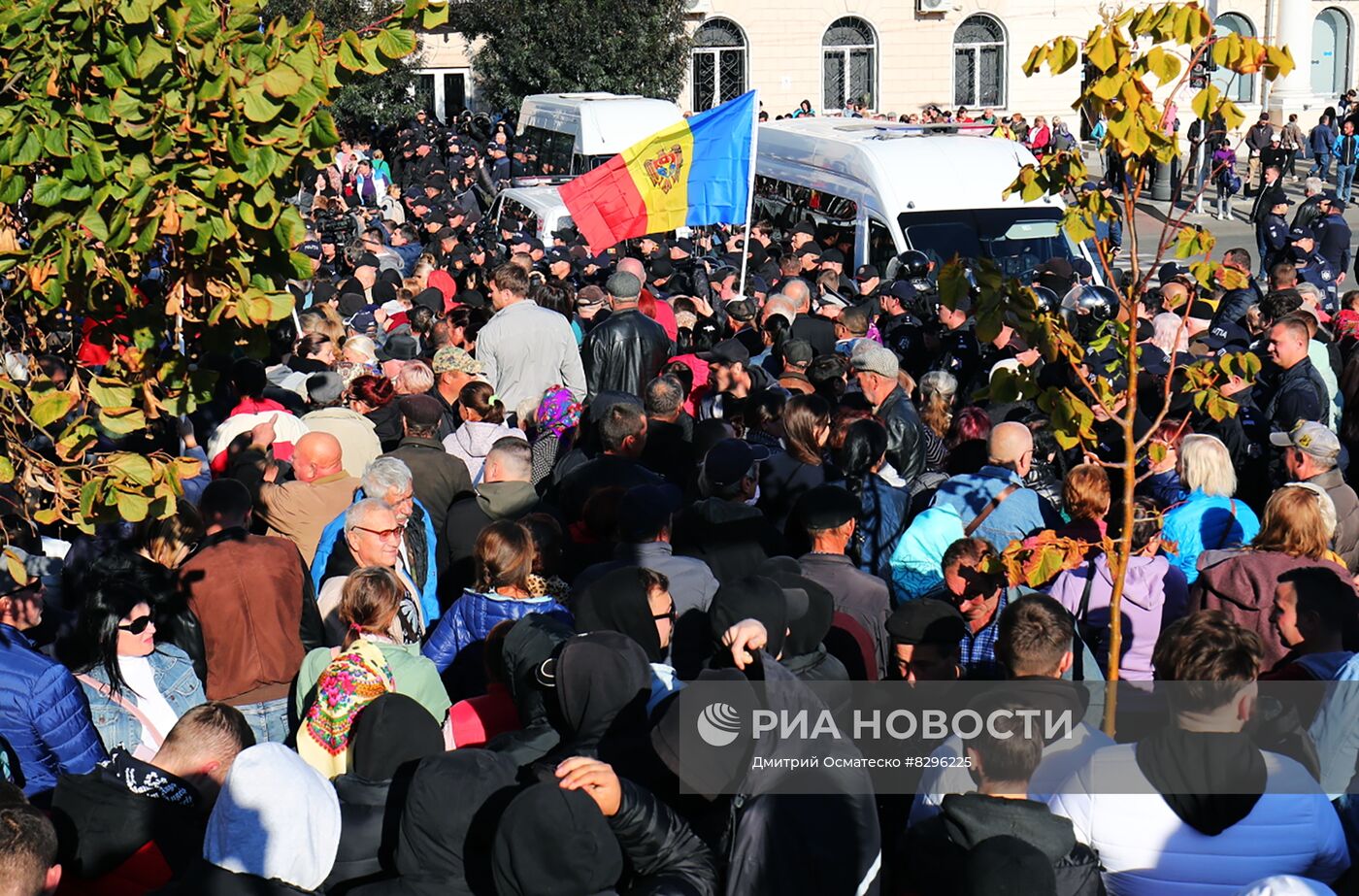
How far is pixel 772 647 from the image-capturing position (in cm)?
467

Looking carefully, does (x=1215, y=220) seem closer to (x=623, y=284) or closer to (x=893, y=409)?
(x=623, y=284)

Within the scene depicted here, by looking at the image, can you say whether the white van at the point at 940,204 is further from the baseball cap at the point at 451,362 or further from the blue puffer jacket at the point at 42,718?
the blue puffer jacket at the point at 42,718

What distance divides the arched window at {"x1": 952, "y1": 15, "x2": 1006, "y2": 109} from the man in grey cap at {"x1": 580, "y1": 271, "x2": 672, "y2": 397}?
111ft

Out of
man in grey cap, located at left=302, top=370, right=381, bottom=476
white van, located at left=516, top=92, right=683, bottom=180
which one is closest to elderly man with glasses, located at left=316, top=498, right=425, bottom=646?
man in grey cap, located at left=302, top=370, right=381, bottom=476

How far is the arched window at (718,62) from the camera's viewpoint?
41.2 metres

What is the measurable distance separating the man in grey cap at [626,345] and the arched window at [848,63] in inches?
1306

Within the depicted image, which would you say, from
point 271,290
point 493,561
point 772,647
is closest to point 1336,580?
point 772,647

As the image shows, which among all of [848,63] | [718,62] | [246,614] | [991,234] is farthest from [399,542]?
[848,63]

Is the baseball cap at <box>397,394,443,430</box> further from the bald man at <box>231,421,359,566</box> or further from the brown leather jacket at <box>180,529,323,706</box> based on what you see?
the brown leather jacket at <box>180,529,323,706</box>

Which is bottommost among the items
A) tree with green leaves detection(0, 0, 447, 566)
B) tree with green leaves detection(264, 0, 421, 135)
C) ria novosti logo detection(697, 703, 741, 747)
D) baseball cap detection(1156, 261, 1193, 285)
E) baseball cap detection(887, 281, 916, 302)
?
ria novosti logo detection(697, 703, 741, 747)

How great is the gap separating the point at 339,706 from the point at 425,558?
1827mm

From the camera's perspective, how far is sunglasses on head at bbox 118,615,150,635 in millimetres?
5023

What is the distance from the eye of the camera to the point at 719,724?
413 centimetres

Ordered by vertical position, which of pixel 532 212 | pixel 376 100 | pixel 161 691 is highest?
pixel 376 100
